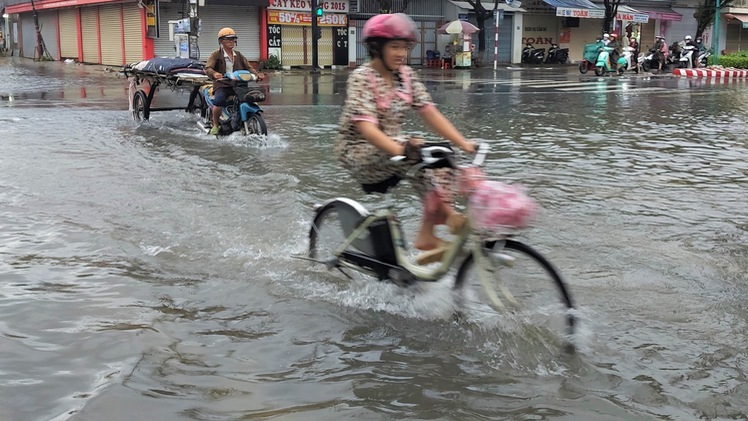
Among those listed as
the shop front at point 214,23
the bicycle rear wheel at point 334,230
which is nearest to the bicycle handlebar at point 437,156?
the bicycle rear wheel at point 334,230

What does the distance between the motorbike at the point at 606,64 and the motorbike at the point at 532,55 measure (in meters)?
11.5

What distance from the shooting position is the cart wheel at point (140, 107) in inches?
494

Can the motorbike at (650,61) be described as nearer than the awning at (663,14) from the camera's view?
Yes

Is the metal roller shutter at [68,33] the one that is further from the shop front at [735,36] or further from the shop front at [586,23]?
the shop front at [735,36]

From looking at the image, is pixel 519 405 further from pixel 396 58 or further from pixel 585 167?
pixel 585 167

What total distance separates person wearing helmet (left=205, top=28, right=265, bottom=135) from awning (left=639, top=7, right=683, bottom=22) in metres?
40.7

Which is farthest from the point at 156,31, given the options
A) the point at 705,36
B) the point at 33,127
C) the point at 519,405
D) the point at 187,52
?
the point at 705,36

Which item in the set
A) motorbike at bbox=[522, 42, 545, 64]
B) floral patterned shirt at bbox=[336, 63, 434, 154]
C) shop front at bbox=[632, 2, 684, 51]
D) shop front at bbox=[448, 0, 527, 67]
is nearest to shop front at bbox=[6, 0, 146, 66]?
shop front at bbox=[448, 0, 527, 67]

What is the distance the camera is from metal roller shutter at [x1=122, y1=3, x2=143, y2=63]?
30.8 meters

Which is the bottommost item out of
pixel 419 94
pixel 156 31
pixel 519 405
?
pixel 519 405

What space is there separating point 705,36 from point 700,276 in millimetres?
49029

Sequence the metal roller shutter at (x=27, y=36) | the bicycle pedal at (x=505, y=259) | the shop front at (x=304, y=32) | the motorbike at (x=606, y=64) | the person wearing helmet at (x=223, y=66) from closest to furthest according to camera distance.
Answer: the bicycle pedal at (x=505, y=259) < the person wearing helmet at (x=223, y=66) < the motorbike at (x=606, y=64) < the shop front at (x=304, y=32) < the metal roller shutter at (x=27, y=36)

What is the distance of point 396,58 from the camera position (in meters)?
3.95

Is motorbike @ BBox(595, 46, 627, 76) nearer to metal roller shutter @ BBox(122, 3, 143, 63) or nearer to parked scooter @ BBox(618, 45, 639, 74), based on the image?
parked scooter @ BBox(618, 45, 639, 74)
